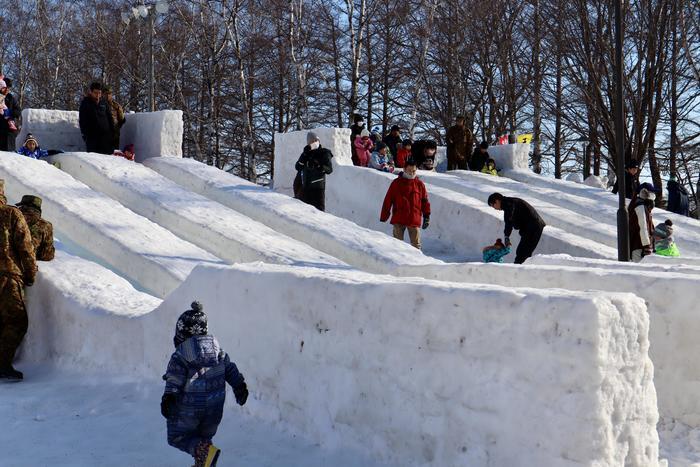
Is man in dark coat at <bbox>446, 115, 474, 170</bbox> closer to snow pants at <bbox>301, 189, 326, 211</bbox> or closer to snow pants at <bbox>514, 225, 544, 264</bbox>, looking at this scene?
snow pants at <bbox>301, 189, 326, 211</bbox>

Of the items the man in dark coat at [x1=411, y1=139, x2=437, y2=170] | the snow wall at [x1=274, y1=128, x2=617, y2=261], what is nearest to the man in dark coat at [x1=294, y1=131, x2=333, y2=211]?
the snow wall at [x1=274, y1=128, x2=617, y2=261]

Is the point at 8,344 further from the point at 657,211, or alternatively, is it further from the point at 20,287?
the point at 657,211

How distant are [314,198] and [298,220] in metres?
1.57

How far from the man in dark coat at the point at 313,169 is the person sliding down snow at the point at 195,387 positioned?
9144mm

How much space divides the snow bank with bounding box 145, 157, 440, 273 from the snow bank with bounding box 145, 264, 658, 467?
542 centimetres

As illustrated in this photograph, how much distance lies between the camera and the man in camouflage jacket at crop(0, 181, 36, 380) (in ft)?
25.7

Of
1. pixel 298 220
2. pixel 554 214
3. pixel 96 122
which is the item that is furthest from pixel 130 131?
pixel 554 214

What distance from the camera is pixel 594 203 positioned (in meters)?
17.6

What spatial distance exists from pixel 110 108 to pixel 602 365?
1301 centimetres

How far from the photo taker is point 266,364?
6.20m

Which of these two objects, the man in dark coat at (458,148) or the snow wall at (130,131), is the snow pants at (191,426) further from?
the man in dark coat at (458,148)

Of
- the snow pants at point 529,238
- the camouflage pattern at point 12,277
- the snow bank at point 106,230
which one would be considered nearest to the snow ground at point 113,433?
the camouflage pattern at point 12,277

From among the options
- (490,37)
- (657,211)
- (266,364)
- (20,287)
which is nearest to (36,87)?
(490,37)

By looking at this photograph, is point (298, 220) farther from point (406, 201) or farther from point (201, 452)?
point (201, 452)
